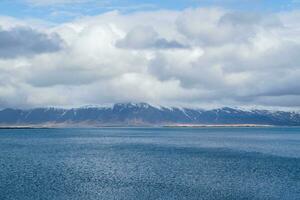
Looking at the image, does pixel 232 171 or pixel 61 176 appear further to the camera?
pixel 232 171

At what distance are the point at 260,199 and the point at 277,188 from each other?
9.45m

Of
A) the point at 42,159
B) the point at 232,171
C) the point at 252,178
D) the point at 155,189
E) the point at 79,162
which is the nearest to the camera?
the point at 155,189

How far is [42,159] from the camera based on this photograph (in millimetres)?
121250

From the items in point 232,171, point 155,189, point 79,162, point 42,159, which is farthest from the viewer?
point 42,159

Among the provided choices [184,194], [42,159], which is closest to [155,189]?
[184,194]

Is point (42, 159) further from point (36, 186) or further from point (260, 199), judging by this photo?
point (260, 199)

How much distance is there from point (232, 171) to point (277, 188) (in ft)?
71.7

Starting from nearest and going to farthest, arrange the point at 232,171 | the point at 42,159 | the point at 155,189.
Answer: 1. the point at 155,189
2. the point at 232,171
3. the point at 42,159

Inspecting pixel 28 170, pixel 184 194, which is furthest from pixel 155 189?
pixel 28 170

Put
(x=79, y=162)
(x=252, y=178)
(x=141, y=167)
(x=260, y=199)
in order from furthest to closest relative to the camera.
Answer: (x=79, y=162)
(x=141, y=167)
(x=252, y=178)
(x=260, y=199)

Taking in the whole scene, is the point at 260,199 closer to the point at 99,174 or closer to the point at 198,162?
the point at 99,174

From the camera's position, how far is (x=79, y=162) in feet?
371

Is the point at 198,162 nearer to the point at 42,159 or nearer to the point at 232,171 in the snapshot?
the point at 232,171

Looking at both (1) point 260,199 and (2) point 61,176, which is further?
(2) point 61,176
